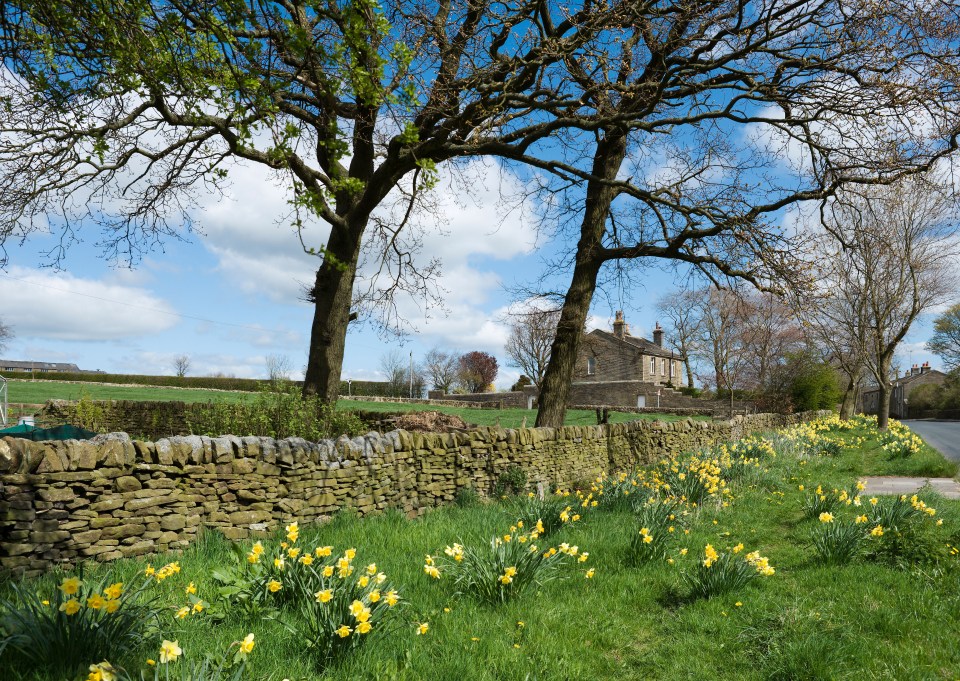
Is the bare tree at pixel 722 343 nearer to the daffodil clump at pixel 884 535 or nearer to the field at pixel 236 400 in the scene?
the field at pixel 236 400

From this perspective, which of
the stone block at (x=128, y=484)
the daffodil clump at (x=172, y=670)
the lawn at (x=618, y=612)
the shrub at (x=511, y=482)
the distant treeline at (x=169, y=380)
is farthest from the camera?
the distant treeline at (x=169, y=380)

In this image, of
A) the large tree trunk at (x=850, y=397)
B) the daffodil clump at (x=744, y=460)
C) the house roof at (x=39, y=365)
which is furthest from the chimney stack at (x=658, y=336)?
the house roof at (x=39, y=365)

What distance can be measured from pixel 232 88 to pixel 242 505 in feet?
13.7

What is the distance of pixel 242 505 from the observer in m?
5.79

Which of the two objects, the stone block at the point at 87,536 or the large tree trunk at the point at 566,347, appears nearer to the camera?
the stone block at the point at 87,536

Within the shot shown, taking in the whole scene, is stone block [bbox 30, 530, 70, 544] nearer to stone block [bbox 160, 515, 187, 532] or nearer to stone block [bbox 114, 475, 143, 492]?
stone block [bbox 114, 475, 143, 492]

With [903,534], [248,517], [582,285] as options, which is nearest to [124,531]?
[248,517]

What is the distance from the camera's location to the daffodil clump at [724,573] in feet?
14.5

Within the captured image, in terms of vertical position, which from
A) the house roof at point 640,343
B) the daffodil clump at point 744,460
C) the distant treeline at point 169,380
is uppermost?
the house roof at point 640,343

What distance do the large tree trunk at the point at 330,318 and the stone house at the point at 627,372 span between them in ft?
91.3

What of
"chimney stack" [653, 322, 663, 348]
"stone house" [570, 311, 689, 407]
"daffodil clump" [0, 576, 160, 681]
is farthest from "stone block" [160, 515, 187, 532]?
"chimney stack" [653, 322, 663, 348]

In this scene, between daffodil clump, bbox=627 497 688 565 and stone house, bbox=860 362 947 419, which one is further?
stone house, bbox=860 362 947 419

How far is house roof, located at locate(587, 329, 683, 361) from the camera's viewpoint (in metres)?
49.5

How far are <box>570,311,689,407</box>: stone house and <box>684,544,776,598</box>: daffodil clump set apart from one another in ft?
109
